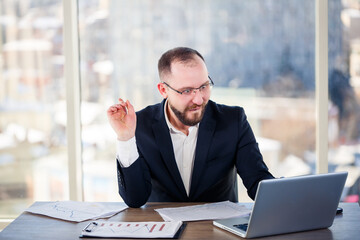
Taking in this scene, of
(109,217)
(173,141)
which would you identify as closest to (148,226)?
(109,217)

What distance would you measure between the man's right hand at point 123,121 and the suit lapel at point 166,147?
20 cm

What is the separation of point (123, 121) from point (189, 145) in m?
Answer: 0.40

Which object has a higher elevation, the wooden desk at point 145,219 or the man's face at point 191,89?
the man's face at point 191,89

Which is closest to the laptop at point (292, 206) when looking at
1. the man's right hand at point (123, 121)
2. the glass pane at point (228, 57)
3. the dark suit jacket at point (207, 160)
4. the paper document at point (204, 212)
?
the paper document at point (204, 212)

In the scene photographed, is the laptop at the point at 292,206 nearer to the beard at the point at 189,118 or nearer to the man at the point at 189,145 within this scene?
the man at the point at 189,145

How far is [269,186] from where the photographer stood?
73.4 inches

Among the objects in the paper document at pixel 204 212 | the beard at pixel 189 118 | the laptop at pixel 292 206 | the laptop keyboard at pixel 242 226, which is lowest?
the paper document at pixel 204 212

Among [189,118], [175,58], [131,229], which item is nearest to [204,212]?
[131,229]

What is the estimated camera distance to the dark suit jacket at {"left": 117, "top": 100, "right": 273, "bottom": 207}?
8.77 ft

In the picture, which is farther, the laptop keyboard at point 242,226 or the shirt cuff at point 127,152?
the shirt cuff at point 127,152

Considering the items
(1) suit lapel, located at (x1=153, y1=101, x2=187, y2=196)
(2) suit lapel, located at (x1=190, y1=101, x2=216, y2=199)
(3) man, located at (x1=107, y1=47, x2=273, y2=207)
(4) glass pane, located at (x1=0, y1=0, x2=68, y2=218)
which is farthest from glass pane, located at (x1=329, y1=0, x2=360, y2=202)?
(4) glass pane, located at (x1=0, y1=0, x2=68, y2=218)

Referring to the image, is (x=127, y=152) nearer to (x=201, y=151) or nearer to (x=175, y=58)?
(x=201, y=151)

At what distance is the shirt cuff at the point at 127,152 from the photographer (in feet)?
8.33

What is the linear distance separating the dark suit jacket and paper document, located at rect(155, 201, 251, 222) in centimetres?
27
